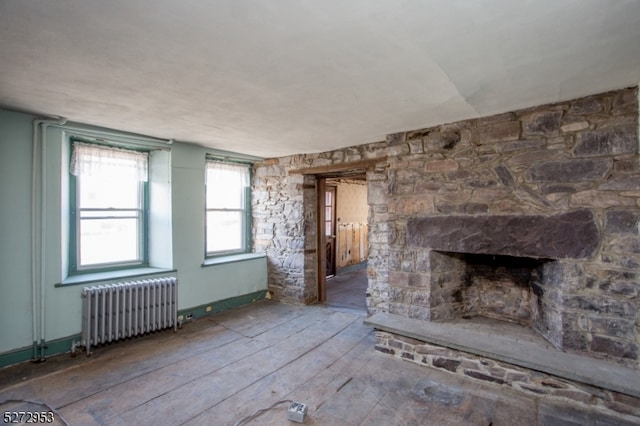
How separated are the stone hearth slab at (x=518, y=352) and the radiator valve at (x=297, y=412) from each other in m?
1.16

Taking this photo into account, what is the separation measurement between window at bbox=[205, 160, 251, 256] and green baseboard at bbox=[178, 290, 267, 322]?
0.73 meters

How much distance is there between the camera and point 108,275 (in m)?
3.45

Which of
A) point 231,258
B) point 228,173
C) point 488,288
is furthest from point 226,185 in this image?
point 488,288

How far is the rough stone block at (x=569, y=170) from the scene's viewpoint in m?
2.32

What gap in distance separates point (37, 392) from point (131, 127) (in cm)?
242

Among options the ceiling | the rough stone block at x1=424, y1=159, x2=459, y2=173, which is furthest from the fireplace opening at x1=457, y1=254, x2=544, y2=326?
the ceiling

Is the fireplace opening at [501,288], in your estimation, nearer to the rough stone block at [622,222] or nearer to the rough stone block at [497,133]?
the rough stone block at [622,222]

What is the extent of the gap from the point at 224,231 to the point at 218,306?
1.13 m

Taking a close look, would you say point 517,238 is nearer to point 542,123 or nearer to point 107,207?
point 542,123

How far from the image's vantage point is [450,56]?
5.80 ft

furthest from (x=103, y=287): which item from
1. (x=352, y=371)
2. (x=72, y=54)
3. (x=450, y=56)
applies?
(x=450, y=56)

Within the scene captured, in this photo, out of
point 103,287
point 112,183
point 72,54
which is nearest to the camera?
point 72,54

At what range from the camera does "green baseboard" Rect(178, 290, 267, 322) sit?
3978 mm

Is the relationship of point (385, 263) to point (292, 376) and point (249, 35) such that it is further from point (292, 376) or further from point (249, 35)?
point (249, 35)
